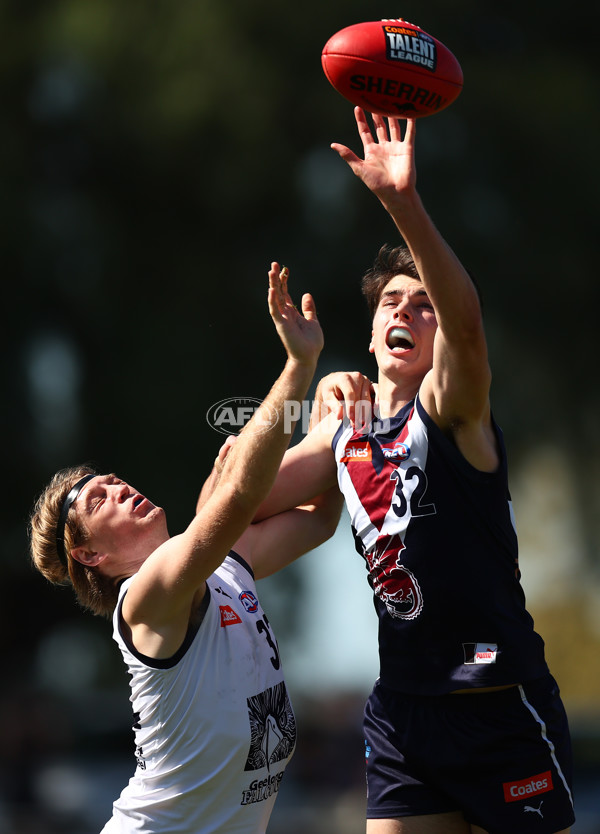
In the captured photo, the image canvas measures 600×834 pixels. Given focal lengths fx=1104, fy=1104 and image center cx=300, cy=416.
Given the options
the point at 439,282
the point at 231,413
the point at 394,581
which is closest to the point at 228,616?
the point at 394,581

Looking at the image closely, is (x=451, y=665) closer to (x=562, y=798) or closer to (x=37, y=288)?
(x=562, y=798)

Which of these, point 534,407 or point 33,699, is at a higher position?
point 534,407

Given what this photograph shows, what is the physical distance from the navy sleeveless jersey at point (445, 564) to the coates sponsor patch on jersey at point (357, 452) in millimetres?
112

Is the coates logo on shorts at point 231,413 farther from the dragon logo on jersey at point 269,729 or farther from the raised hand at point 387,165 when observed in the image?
the raised hand at point 387,165

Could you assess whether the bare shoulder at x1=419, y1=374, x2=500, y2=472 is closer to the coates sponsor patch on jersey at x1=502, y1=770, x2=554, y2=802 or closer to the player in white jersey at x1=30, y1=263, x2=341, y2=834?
the player in white jersey at x1=30, y1=263, x2=341, y2=834

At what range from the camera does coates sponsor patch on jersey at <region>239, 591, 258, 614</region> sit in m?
3.96

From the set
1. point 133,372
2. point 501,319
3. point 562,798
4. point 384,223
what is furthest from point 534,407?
point 562,798

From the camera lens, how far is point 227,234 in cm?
1124

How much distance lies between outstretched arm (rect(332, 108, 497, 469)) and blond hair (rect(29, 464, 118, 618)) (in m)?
1.37

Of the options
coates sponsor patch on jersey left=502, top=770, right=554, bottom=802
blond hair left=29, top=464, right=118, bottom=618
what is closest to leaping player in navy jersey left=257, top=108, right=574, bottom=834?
coates sponsor patch on jersey left=502, top=770, right=554, bottom=802

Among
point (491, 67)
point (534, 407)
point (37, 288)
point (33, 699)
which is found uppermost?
point (491, 67)

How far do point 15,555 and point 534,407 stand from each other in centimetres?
538

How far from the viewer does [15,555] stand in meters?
10.7

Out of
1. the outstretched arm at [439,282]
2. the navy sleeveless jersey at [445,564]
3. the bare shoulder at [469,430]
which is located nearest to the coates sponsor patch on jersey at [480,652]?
the navy sleeveless jersey at [445,564]
